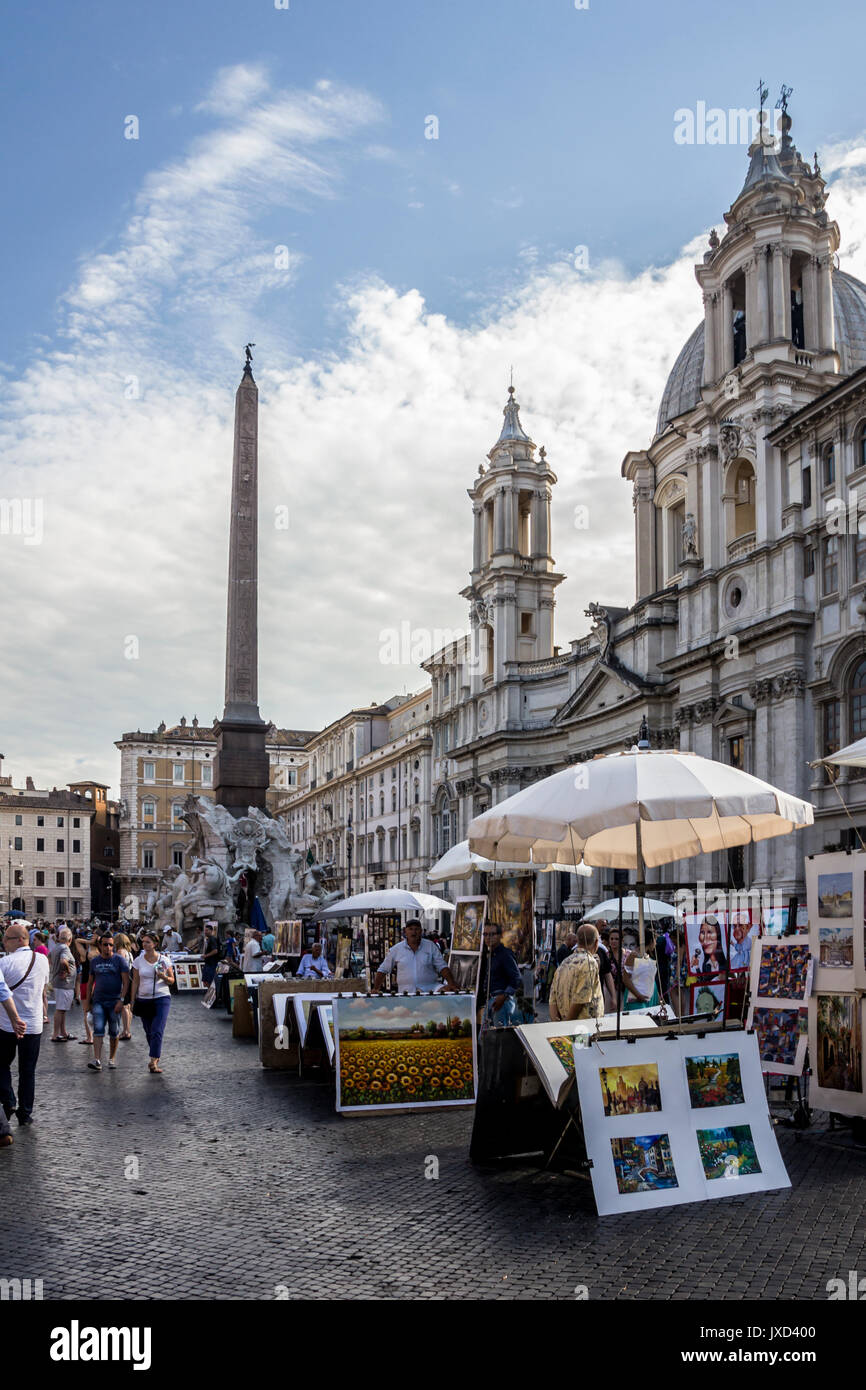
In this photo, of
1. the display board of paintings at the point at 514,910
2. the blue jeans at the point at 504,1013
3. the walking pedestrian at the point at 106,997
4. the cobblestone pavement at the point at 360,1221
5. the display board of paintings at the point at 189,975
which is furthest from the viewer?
the display board of paintings at the point at 189,975

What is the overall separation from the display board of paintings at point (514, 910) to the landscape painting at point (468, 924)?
24 cm

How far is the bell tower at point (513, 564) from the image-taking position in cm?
5834

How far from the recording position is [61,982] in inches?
693

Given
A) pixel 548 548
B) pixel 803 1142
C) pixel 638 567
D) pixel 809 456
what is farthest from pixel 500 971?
pixel 548 548

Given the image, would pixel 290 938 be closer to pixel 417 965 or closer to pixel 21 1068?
pixel 417 965

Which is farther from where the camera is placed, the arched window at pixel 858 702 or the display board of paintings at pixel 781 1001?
the arched window at pixel 858 702

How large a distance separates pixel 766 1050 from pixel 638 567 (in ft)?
140

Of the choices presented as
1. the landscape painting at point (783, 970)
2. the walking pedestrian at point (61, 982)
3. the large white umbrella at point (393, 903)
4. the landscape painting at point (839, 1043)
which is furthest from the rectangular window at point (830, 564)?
the landscape painting at point (839, 1043)

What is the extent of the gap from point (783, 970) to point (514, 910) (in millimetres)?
3762

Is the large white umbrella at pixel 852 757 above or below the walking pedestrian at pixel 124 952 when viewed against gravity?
above

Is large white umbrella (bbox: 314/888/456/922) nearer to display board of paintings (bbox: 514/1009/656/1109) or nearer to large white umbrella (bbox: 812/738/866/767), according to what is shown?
large white umbrella (bbox: 812/738/866/767)

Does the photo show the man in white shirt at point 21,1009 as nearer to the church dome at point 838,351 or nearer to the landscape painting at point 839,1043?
the landscape painting at point 839,1043

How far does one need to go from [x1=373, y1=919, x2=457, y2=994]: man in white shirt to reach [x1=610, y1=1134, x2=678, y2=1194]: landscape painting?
214 inches

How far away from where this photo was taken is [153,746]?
3917 inches
